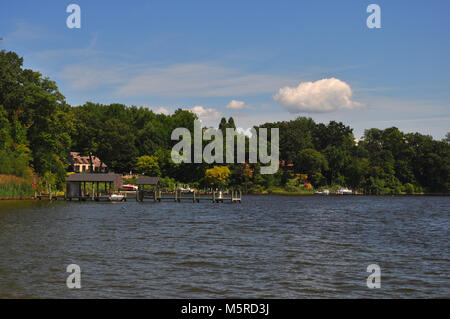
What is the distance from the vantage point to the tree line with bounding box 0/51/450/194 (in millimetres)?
93250

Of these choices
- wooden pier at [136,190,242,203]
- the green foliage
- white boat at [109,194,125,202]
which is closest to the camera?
white boat at [109,194,125,202]

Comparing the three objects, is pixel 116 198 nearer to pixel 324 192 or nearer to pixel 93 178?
pixel 93 178

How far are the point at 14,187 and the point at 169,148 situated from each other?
7737 centimetres

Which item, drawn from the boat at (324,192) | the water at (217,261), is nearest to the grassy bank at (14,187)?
the water at (217,261)

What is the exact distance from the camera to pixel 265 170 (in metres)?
144

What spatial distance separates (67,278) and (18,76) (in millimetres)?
81441

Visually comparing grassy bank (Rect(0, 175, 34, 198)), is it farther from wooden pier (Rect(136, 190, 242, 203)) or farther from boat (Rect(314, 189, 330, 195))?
boat (Rect(314, 189, 330, 195))

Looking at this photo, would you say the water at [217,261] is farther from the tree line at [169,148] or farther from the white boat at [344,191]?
the white boat at [344,191]

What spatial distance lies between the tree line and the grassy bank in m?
1.08

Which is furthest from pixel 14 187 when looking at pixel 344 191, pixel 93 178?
pixel 344 191

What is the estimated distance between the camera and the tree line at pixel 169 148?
93.2 meters

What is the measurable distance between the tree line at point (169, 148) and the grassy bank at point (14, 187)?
1.08m

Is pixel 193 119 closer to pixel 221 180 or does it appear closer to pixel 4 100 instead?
pixel 221 180

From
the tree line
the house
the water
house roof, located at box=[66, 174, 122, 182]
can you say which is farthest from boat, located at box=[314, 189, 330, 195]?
the water
